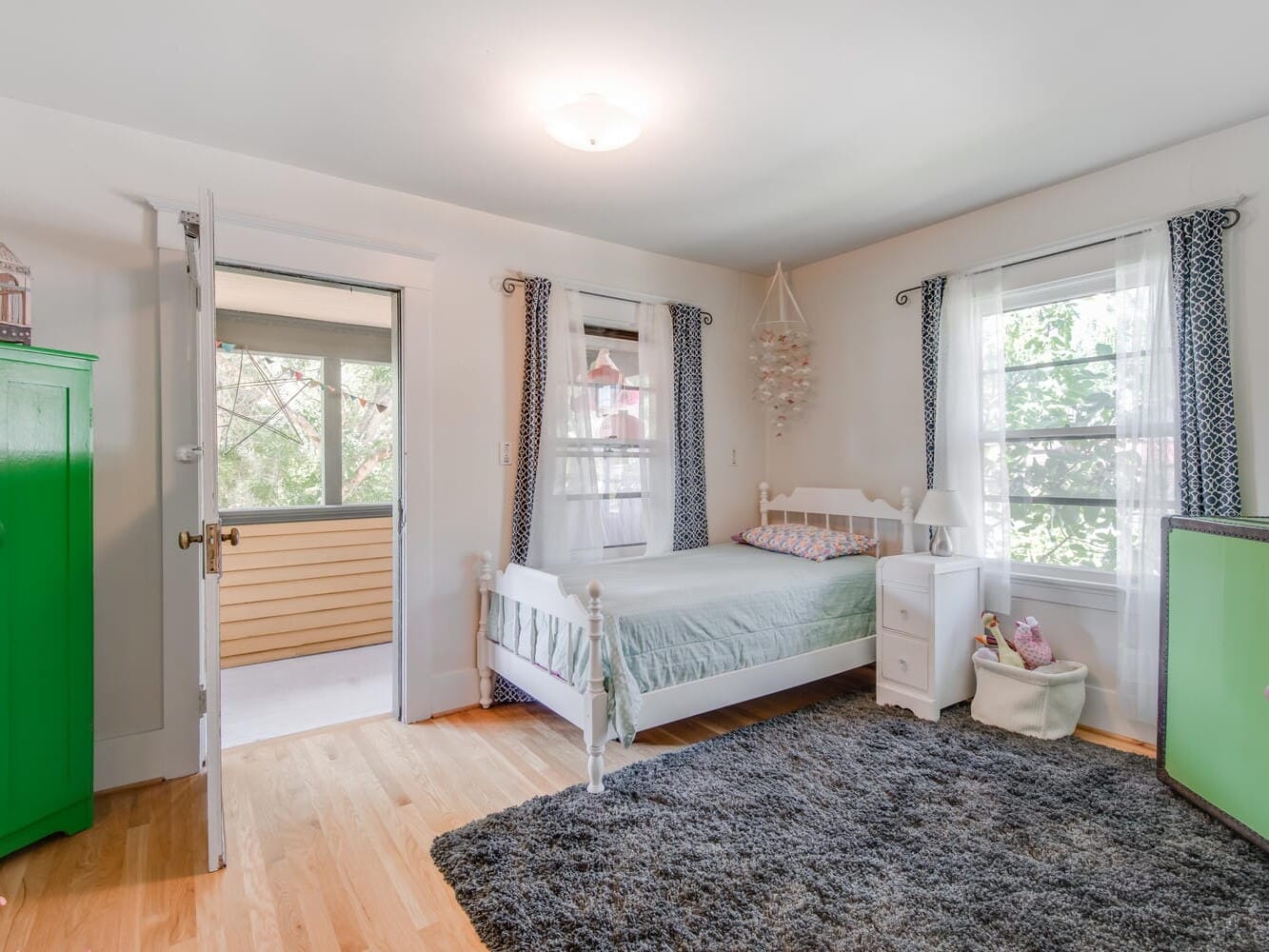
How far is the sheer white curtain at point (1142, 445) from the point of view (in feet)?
8.53

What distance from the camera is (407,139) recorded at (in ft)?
8.21

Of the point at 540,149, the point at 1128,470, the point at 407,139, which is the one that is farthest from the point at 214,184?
the point at 1128,470

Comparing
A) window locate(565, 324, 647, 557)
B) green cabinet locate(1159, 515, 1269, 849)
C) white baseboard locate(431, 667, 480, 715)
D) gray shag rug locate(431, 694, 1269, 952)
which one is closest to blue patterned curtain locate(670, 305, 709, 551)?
window locate(565, 324, 647, 557)

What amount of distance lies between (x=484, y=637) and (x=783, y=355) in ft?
8.26

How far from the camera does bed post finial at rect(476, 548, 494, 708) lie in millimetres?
3166

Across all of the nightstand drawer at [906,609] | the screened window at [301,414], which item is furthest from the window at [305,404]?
the nightstand drawer at [906,609]

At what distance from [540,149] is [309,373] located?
3.00 m

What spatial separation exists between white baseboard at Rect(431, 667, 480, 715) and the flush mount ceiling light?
242cm

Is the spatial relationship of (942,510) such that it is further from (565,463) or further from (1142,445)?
(565,463)

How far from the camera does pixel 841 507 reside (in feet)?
12.7

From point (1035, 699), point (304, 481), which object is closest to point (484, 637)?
point (304, 481)

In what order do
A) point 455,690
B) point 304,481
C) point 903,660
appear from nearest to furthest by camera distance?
point 903,660, point 455,690, point 304,481

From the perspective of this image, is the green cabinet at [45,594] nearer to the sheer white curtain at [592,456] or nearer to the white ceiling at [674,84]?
the white ceiling at [674,84]

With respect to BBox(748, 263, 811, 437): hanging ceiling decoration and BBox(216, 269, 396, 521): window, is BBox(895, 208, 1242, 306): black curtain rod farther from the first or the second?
BBox(216, 269, 396, 521): window
